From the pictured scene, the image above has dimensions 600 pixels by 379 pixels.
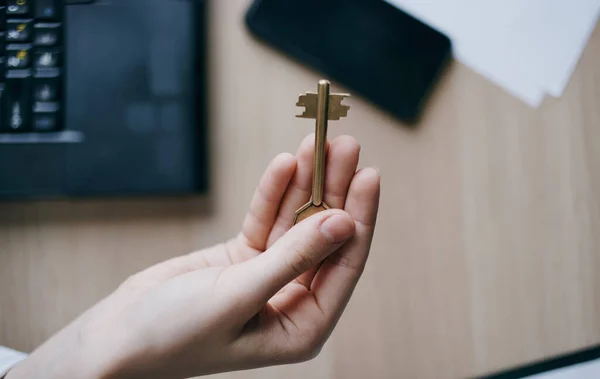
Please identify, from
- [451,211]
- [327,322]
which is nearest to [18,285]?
[327,322]

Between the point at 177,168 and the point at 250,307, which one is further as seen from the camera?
the point at 177,168

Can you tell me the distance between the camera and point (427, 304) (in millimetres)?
383

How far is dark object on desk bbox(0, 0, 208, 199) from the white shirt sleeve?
0.41 feet

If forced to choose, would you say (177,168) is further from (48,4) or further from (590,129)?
(590,129)

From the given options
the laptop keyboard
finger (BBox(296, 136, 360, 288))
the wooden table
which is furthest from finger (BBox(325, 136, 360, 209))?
the laptop keyboard

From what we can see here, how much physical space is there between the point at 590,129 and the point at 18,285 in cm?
54

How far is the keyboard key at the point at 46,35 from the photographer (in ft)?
1.16

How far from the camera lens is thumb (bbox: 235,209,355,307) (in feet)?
0.78

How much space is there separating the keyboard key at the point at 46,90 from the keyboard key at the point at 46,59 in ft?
0.04

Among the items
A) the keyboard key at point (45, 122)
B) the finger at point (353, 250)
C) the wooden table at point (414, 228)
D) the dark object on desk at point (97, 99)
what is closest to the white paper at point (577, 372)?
the wooden table at point (414, 228)

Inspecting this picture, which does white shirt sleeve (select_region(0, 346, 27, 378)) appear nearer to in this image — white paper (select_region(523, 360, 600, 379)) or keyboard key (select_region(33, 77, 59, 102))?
keyboard key (select_region(33, 77, 59, 102))

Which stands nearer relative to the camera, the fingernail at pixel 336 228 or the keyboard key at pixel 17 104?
the fingernail at pixel 336 228

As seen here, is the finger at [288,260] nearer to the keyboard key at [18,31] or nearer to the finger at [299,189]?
the finger at [299,189]

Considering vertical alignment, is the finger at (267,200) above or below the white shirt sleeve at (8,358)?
above
